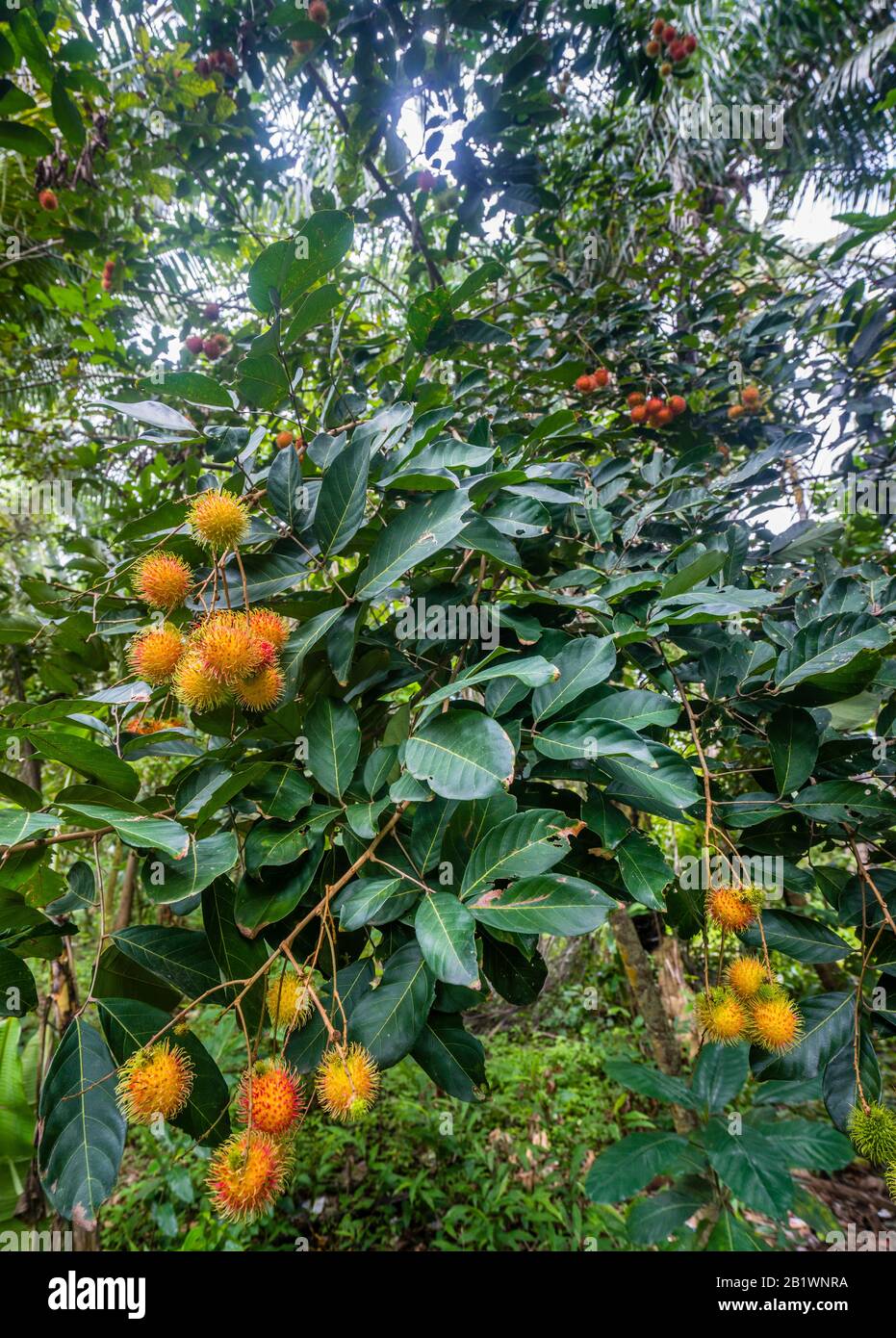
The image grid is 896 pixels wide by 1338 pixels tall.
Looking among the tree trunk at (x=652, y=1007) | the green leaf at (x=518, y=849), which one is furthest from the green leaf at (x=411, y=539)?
the tree trunk at (x=652, y=1007)

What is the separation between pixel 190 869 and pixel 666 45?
2725mm

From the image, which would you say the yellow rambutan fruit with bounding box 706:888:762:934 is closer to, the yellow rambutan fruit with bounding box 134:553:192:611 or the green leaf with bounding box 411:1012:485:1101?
the green leaf with bounding box 411:1012:485:1101

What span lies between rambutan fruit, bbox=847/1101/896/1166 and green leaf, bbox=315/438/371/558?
84 centimetres

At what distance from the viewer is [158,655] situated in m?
0.75

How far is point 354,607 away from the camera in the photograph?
726 millimetres

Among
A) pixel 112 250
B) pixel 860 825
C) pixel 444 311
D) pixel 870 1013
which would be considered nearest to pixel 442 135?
pixel 444 311

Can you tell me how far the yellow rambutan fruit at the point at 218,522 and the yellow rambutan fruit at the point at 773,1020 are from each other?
794 millimetres

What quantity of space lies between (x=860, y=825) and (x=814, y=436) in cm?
102

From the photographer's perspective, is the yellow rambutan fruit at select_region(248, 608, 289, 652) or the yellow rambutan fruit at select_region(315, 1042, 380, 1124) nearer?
the yellow rambutan fruit at select_region(315, 1042, 380, 1124)

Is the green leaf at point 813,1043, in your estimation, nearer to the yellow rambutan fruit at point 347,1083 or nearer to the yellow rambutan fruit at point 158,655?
the yellow rambutan fruit at point 347,1083

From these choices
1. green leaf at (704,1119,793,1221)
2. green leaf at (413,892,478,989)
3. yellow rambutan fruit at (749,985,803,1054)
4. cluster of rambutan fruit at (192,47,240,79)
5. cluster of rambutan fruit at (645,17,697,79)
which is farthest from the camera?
cluster of rambutan fruit at (645,17,697,79)

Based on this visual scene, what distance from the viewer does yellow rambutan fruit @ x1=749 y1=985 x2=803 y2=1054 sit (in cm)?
71

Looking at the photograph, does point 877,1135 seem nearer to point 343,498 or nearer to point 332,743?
point 332,743

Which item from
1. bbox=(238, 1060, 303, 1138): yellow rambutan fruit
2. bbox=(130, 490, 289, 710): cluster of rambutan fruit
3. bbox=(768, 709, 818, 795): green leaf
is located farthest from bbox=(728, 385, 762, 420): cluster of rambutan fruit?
bbox=(238, 1060, 303, 1138): yellow rambutan fruit
